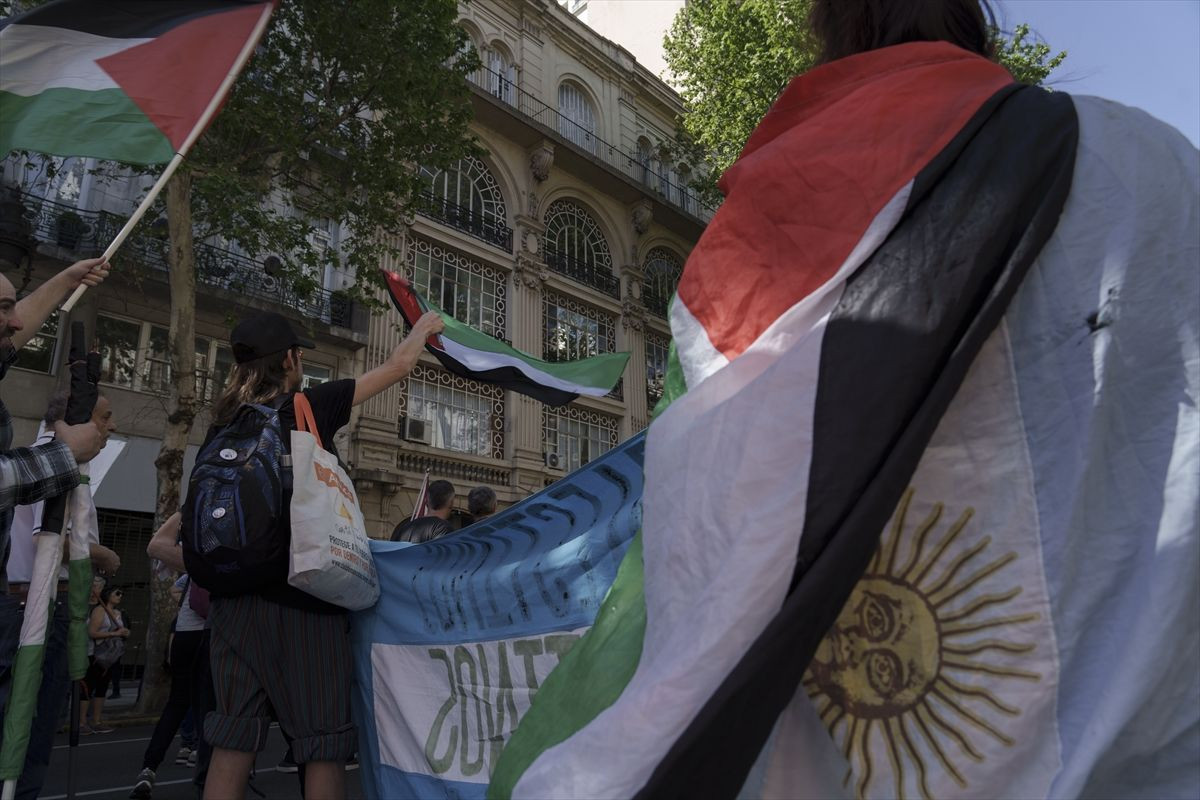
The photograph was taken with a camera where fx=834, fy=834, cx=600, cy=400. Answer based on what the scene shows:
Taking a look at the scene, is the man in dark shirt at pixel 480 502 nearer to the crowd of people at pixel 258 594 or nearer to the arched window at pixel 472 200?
the crowd of people at pixel 258 594

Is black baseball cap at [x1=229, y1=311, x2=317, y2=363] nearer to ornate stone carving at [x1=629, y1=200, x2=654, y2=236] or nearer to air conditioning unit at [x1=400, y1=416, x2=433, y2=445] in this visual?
air conditioning unit at [x1=400, y1=416, x2=433, y2=445]

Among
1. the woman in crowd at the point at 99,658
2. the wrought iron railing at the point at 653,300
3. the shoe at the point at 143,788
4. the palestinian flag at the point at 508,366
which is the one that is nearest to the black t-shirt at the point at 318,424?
the palestinian flag at the point at 508,366

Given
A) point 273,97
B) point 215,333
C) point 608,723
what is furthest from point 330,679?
point 215,333

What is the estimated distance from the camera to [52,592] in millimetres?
2980

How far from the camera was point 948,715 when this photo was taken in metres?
0.96

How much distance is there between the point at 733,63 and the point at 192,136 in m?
17.8

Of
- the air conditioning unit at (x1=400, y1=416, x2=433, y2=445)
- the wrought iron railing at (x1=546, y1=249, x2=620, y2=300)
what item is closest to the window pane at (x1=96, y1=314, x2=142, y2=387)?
the air conditioning unit at (x1=400, y1=416, x2=433, y2=445)

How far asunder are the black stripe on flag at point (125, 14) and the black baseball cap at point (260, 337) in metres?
1.62

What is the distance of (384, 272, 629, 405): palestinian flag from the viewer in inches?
199

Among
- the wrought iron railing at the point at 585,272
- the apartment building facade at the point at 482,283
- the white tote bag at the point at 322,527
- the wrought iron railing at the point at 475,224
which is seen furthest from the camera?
the wrought iron railing at the point at 585,272

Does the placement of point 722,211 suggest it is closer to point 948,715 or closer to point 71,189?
point 948,715

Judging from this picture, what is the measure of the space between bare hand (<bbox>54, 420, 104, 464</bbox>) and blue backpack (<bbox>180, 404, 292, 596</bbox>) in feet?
2.56

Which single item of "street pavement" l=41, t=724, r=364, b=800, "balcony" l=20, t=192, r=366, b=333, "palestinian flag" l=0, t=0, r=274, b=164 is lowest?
"street pavement" l=41, t=724, r=364, b=800

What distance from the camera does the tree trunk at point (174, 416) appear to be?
433 inches
